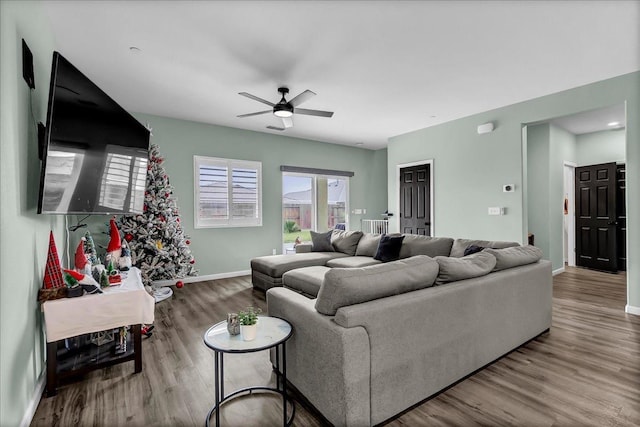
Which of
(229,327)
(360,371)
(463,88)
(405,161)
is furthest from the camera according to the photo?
(405,161)

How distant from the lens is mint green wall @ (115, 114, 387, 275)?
16.7ft

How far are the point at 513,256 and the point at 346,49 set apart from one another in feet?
7.75

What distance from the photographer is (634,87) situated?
3.53 m

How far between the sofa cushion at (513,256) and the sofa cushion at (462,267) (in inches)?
5.5

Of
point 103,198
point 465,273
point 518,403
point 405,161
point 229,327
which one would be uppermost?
point 405,161

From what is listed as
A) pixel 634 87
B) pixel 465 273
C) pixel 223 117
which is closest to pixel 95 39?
pixel 223 117

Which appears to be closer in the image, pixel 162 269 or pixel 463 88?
pixel 463 88

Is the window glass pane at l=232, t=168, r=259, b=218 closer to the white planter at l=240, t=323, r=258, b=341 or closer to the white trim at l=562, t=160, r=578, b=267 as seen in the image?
the white planter at l=240, t=323, r=258, b=341

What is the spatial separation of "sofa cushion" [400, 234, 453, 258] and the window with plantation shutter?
2932 mm

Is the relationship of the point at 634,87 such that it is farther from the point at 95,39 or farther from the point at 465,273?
the point at 95,39

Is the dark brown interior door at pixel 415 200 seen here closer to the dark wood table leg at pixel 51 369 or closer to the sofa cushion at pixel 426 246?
the sofa cushion at pixel 426 246

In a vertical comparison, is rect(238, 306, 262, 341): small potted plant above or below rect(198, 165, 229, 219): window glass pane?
below

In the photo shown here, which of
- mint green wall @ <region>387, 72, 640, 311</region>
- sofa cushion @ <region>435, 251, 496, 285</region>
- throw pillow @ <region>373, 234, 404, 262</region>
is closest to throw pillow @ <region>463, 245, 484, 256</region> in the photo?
sofa cushion @ <region>435, 251, 496, 285</region>

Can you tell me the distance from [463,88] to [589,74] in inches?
52.4
